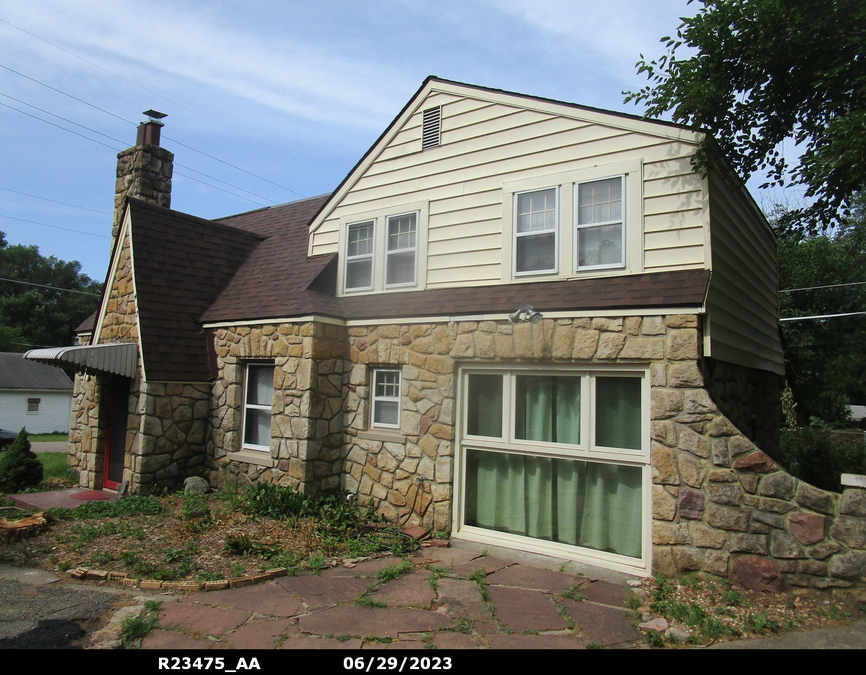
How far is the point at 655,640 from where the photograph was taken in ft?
15.6

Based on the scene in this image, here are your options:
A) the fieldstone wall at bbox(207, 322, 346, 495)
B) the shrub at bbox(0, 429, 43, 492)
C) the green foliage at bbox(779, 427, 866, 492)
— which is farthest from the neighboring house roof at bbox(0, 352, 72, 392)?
the green foliage at bbox(779, 427, 866, 492)

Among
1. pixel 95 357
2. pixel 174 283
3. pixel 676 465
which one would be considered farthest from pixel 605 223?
pixel 95 357

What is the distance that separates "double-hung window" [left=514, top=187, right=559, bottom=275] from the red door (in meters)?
7.85

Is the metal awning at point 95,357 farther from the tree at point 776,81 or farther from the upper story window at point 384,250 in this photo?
the tree at point 776,81

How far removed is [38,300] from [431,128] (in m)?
49.8

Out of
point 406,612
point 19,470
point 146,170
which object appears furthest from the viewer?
point 146,170

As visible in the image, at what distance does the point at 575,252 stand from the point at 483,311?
1448 mm

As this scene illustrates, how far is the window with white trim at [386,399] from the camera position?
29.2 ft

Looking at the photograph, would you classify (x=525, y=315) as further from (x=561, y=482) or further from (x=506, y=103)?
(x=506, y=103)

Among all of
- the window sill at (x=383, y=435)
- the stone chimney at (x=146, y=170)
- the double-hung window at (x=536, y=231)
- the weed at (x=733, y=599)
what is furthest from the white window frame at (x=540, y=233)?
the stone chimney at (x=146, y=170)

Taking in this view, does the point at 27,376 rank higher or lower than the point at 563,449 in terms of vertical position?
higher

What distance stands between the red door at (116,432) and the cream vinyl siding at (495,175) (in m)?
4.91
